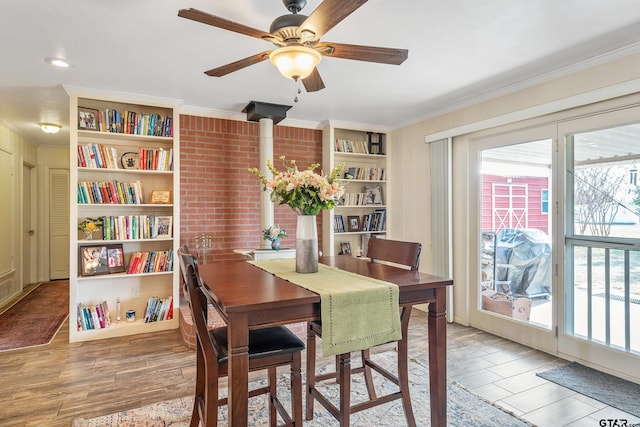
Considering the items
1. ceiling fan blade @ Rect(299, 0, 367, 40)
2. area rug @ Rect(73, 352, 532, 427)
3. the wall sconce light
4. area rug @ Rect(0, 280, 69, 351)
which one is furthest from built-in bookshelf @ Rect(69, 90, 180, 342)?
ceiling fan blade @ Rect(299, 0, 367, 40)

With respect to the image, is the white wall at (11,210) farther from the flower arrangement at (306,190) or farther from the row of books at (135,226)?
the flower arrangement at (306,190)

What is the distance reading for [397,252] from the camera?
2229mm

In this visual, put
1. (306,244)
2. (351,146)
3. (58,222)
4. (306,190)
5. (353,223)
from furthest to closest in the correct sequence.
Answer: (58,222)
(353,223)
(351,146)
(306,244)
(306,190)

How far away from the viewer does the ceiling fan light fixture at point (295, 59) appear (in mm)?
1861

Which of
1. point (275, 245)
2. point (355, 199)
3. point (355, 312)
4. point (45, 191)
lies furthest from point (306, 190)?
point (45, 191)

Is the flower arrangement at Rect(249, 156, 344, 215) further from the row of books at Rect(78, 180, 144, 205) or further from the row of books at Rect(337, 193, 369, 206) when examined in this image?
the row of books at Rect(337, 193, 369, 206)

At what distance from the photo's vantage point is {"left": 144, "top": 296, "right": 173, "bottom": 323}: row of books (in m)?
3.79

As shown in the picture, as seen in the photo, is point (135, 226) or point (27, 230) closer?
point (135, 226)

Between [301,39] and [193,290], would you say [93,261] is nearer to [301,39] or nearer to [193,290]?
[193,290]

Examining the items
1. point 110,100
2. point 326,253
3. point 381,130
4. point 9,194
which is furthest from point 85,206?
point 381,130

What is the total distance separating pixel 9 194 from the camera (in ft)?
16.2

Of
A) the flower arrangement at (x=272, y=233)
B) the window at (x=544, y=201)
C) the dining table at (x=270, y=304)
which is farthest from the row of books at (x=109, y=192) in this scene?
the window at (x=544, y=201)

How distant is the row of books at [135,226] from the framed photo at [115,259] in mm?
146

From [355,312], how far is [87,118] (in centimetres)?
344
